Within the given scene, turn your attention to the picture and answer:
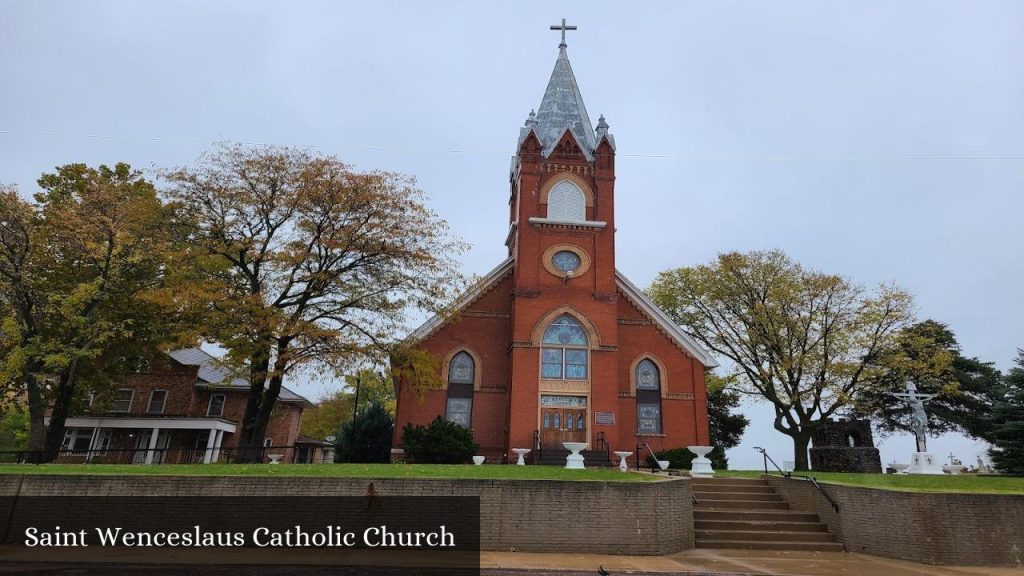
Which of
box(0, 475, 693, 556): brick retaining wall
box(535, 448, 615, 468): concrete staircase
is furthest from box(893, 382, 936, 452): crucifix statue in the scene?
box(0, 475, 693, 556): brick retaining wall

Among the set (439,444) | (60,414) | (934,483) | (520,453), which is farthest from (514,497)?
(60,414)

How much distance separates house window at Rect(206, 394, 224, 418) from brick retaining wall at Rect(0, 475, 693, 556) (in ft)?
77.4

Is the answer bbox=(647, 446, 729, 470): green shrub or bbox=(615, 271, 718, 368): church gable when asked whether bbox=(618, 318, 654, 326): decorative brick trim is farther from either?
bbox=(647, 446, 729, 470): green shrub

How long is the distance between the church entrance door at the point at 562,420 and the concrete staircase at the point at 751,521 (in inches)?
308

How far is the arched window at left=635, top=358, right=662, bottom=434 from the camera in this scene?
81.7ft

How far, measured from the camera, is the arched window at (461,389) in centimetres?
2428

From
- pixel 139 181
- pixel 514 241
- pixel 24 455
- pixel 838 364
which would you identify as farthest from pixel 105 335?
pixel 838 364

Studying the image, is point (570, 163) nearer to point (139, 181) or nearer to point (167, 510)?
point (139, 181)

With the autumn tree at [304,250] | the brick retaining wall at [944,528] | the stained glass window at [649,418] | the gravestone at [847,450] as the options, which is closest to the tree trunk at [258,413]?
the autumn tree at [304,250]

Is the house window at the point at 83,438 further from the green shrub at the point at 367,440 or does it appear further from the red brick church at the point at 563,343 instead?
the red brick church at the point at 563,343

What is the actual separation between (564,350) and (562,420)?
282 cm

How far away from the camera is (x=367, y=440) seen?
2519 centimetres

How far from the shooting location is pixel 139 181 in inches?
1006

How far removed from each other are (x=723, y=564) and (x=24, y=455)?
78.4ft
